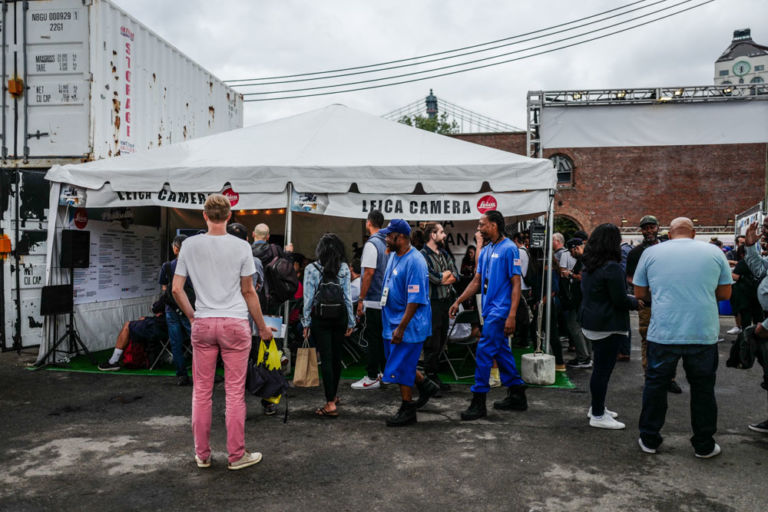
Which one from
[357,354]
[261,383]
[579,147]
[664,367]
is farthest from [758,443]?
[579,147]

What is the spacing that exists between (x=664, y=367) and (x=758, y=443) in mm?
1208

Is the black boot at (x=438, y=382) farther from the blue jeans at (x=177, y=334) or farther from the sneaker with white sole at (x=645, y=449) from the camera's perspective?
the blue jeans at (x=177, y=334)

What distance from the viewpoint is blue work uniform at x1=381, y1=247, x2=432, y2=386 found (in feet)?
15.4

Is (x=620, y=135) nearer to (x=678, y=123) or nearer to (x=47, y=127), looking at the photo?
(x=678, y=123)

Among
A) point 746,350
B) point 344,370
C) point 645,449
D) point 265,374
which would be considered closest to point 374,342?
point 344,370

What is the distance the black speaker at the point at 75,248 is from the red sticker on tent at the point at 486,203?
523 cm

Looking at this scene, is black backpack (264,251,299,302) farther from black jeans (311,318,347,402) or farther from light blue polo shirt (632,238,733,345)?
light blue polo shirt (632,238,733,345)

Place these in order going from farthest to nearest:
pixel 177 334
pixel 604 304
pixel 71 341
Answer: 1. pixel 71 341
2. pixel 177 334
3. pixel 604 304

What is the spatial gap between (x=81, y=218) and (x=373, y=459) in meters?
5.89

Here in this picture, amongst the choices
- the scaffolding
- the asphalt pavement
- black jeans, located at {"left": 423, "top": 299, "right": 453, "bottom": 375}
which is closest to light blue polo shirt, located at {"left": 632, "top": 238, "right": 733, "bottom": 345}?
the asphalt pavement

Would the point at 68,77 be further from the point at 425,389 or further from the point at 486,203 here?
the point at 425,389

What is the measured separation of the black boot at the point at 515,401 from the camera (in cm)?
535

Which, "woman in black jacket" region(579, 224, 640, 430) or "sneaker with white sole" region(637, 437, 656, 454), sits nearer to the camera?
"sneaker with white sole" region(637, 437, 656, 454)

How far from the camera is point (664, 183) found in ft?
84.6
